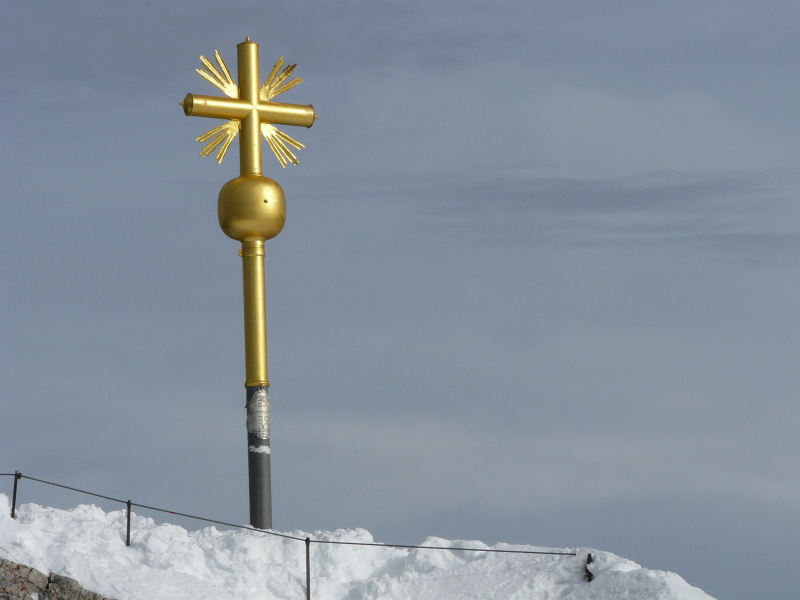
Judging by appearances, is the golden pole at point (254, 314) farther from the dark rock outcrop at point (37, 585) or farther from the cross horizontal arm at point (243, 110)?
the dark rock outcrop at point (37, 585)

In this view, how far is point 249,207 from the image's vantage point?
23.4 m

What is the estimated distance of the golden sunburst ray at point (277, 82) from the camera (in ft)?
80.0

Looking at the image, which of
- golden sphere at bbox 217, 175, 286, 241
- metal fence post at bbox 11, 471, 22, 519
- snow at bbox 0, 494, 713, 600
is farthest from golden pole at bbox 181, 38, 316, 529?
metal fence post at bbox 11, 471, 22, 519

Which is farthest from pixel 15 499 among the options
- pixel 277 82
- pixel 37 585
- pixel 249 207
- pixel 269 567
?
pixel 277 82

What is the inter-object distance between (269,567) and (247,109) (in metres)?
8.21

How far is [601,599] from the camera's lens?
746 inches

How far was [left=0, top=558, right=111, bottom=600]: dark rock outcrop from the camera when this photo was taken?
18.3m

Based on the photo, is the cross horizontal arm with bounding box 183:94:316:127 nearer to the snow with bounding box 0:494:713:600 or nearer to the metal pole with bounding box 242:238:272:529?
the metal pole with bounding box 242:238:272:529

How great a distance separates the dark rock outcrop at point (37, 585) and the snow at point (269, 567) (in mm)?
139

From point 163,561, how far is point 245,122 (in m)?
8.09

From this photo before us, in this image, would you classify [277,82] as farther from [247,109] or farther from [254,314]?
[254,314]

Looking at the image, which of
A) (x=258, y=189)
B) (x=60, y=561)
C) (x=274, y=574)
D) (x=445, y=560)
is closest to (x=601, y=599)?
(x=445, y=560)

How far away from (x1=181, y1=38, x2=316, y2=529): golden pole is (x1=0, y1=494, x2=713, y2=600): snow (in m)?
1.85

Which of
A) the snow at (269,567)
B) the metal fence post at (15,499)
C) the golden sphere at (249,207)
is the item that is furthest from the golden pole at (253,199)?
the metal fence post at (15,499)
